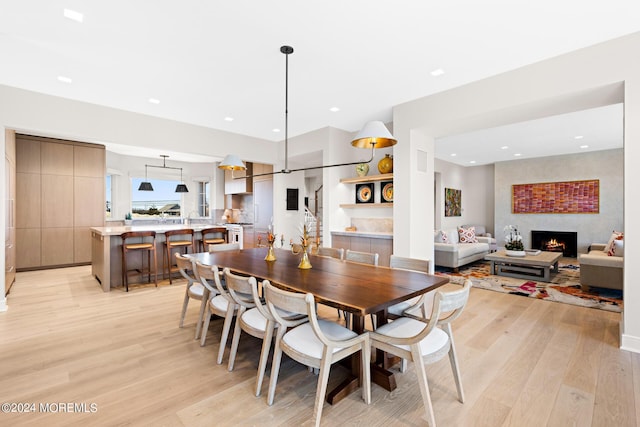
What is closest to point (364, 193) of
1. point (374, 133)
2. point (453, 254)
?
point (453, 254)

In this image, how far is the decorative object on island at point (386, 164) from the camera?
17.4ft

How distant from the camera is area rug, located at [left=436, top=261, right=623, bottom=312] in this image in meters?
4.20

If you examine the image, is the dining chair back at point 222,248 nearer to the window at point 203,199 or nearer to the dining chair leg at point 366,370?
the dining chair leg at point 366,370

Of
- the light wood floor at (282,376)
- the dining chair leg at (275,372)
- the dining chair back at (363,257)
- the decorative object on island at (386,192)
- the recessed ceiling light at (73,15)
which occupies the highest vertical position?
the recessed ceiling light at (73,15)

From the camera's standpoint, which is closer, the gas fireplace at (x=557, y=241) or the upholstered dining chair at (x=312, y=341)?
the upholstered dining chair at (x=312, y=341)

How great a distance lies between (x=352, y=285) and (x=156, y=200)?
896 centimetres

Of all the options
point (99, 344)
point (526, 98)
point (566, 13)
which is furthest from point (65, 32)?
point (526, 98)

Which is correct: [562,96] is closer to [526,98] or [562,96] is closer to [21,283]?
[526,98]

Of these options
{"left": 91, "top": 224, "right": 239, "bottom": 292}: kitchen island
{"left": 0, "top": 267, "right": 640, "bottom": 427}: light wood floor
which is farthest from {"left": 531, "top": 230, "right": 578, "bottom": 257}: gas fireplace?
{"left": 91, "top": 224, "right": 239, "bottom": 292}: kitchen island

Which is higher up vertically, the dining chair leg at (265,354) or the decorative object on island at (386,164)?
the decorative object on island at (386,164)

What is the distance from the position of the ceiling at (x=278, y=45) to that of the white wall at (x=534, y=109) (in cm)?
15

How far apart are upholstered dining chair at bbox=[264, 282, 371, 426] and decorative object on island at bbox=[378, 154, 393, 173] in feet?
12.0

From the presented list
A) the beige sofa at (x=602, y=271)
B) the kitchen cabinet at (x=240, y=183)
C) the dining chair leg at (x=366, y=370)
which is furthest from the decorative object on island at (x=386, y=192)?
the kitchen cabinet at (x=240, y=183)

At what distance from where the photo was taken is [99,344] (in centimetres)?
293
